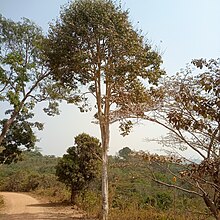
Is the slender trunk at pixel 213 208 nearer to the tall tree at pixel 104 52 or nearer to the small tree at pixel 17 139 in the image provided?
the tall tree at pixel 104 52

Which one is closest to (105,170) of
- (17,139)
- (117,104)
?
(117,104)

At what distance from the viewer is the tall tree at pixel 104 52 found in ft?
29.1

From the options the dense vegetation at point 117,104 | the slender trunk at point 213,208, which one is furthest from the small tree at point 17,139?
the slender trunk at point 213,208

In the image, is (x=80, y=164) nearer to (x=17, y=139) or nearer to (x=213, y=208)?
(x=17, y=139)

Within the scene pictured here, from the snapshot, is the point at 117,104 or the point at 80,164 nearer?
the point at 117,104

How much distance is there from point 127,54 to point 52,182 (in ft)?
61.4

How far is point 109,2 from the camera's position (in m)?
9.21

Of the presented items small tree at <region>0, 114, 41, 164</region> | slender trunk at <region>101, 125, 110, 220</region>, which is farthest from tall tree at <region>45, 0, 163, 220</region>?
small tree at <region>0, 114, 41, 164</region>

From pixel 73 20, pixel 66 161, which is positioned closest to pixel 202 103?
pixel 73 20

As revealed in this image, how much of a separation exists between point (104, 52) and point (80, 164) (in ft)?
20.7

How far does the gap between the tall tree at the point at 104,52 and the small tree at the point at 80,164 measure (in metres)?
4.29

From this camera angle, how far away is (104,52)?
9281mm

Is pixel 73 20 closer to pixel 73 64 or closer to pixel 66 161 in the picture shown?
pixel 73 64

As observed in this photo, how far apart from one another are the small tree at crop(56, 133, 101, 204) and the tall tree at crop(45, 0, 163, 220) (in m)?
4.29
